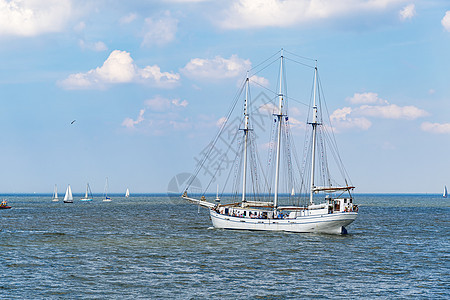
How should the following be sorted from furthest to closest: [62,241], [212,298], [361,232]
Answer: [361,232] < [62,241] < [212,298]

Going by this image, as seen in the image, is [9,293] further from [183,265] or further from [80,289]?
[183,265]

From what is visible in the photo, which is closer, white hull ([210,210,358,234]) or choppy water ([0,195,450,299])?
choppy water ([0,195,450,299])

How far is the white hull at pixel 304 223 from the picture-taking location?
8169cm

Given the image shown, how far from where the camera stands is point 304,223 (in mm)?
83688

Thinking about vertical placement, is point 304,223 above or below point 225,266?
above

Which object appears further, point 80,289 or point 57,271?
point 57,271

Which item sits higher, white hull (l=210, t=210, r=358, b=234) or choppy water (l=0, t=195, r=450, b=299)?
white hull (l=210, t=210, r=358, b=234)

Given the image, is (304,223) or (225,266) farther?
(304,223)

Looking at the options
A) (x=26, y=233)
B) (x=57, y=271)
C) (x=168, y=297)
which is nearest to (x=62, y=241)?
(x=26, y=233)

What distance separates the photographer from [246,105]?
100m

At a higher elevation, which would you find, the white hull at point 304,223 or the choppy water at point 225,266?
the white hull at point 304,223

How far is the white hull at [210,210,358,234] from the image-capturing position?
268 ft

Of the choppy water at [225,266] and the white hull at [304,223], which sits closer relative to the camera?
the choppy water at [225,266]

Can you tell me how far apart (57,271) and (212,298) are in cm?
1825
